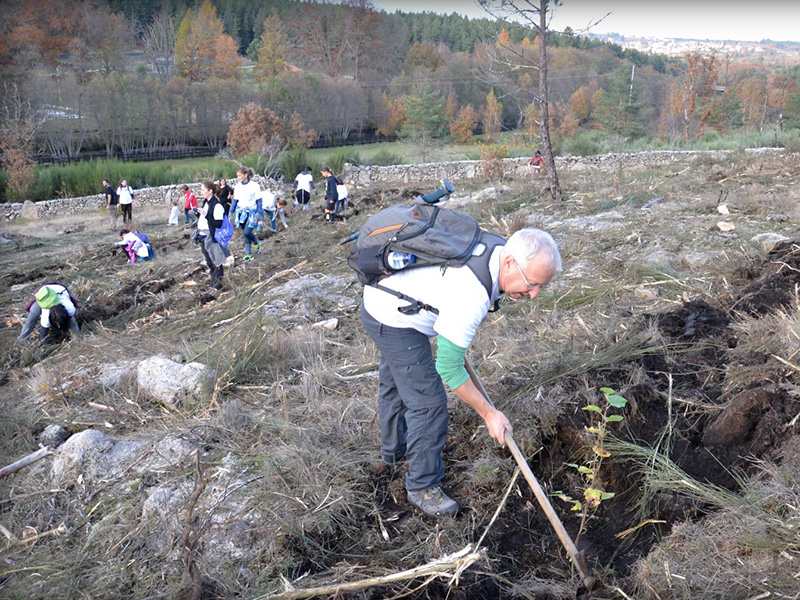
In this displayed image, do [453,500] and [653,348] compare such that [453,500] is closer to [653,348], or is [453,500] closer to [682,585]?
[682,585]

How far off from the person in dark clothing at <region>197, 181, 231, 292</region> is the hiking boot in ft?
21.2

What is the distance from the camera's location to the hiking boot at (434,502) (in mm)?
3104

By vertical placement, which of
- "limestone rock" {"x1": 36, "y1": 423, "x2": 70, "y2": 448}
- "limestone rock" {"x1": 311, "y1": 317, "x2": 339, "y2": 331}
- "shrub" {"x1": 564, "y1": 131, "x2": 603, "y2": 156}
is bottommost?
"limestone rock" {"x1": 36, "y1": 423, "x2": 70, "y2": 448}

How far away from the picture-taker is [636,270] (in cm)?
621

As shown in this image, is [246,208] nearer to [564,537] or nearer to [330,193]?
[330,193]

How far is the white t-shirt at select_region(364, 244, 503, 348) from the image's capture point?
102 inches

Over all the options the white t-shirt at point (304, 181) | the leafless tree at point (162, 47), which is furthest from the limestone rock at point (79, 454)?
the leafless tree at point (162, 47)

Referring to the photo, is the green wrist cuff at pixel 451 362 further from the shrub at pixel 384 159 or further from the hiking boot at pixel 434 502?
the shrub at pixel 384 159

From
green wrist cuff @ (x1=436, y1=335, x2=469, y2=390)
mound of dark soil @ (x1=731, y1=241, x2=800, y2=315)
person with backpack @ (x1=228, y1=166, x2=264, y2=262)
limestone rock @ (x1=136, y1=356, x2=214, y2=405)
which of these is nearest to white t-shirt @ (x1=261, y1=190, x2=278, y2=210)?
person with backpack @ (x1=228, y1=166, x2=264, y2=262)

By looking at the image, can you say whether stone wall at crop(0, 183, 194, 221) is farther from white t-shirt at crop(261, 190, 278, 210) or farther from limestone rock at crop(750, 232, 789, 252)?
limestone rock at crop(750, 232, 789, 252)

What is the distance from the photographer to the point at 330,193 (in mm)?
13758

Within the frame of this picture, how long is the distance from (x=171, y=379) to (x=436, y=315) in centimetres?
275

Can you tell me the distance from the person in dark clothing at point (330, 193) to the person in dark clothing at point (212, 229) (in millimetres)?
4631

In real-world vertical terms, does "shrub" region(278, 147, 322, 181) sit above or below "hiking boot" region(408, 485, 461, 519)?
below
